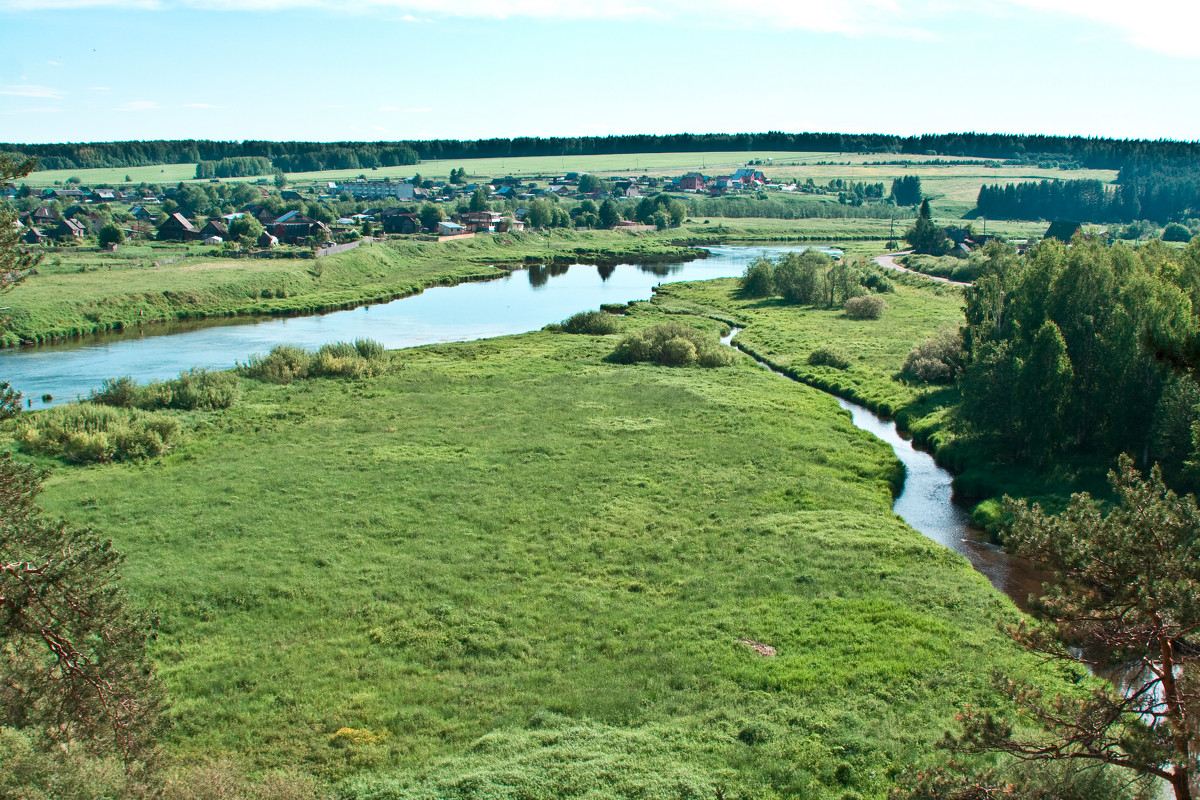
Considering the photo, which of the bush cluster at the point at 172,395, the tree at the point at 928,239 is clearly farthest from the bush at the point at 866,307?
the tree at the point at 928,239

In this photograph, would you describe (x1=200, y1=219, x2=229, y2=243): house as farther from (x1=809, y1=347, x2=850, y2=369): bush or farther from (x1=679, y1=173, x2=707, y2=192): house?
(x1=679, y1=173, x2=707, y2=192): house

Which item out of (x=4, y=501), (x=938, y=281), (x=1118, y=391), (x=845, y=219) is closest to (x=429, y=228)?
(x=938, y=281)

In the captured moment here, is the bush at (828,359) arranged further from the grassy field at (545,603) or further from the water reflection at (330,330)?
the water reflection at (330,330)

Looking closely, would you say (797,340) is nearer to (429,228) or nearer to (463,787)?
(463,787)

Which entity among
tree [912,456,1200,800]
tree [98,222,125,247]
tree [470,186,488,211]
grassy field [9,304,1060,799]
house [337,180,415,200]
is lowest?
grassy field [9,304,1060,799]

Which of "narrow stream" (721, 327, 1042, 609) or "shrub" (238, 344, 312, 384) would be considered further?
"shrub" (238, 344, 312, 384)

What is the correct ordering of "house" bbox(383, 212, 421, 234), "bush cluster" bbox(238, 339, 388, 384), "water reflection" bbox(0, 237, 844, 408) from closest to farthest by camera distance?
"bush cluster" bbox(238, 339, 388, 384)
"water reflection" bbox(0, 237, 844, 408)
"house" bbox(383, 212, 421, 234)

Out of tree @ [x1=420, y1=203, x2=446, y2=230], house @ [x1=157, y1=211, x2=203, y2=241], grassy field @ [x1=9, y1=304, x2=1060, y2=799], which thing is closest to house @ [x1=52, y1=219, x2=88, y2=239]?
house @ [x1=157, y1=211, x2=203, y2=241]

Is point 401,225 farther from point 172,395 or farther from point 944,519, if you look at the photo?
point 944,519
